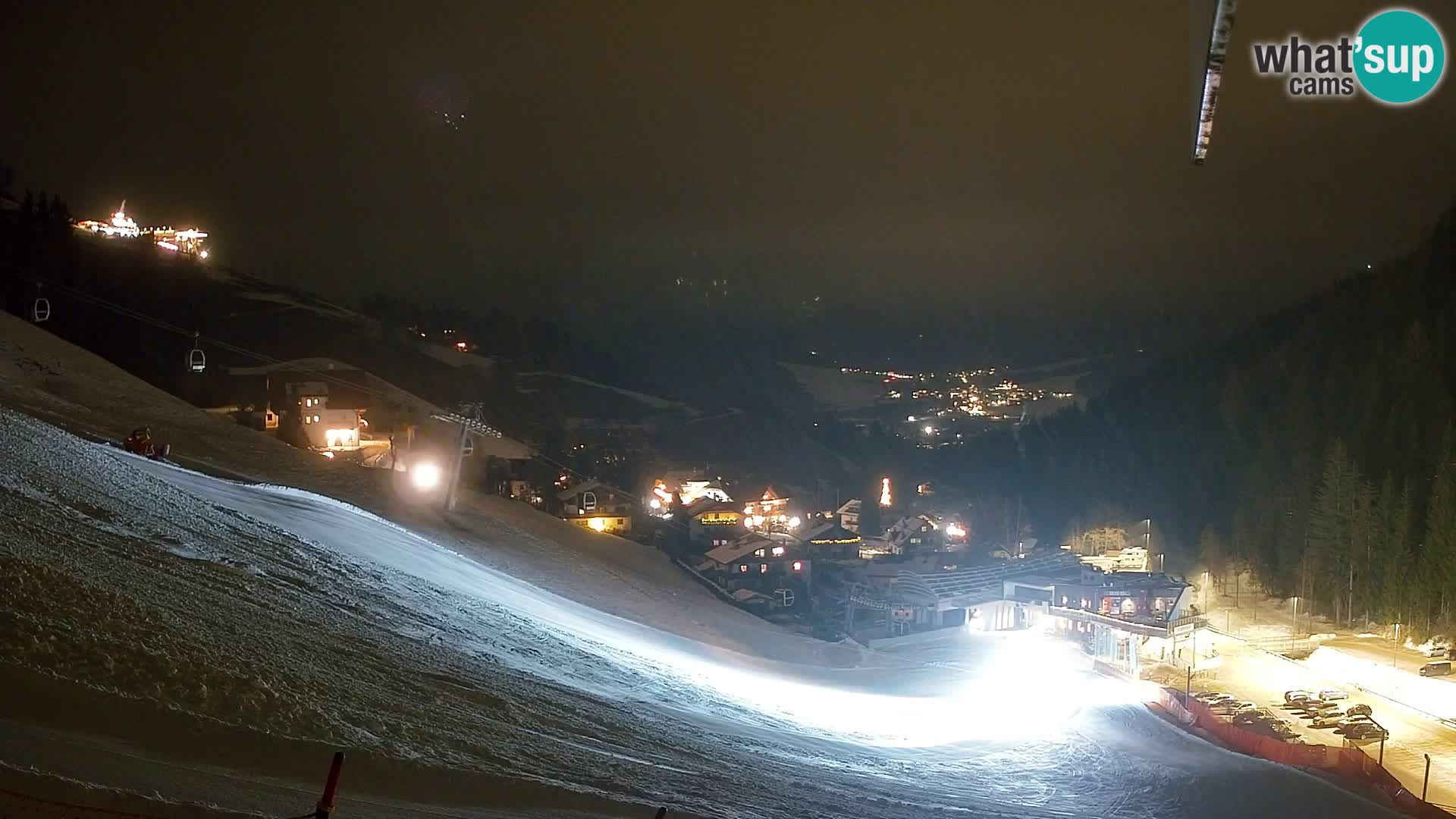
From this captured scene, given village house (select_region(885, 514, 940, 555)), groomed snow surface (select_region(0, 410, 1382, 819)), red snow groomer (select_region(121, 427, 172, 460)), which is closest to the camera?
groomed snow surface (select_region(0, 410, 1382, 819))

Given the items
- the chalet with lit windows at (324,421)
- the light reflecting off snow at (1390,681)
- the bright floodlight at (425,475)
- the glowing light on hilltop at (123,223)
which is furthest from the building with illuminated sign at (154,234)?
the light reflecting off snow at (1390,681)

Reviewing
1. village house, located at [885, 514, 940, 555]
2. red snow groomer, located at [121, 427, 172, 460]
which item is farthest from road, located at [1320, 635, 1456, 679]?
red snow groomer, located at [121, 427, 172, 460]

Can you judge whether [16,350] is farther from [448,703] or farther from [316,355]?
[316,355]

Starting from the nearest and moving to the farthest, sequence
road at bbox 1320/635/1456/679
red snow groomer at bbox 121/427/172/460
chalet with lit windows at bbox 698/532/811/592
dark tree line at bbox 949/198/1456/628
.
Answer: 1. red snow groomer at bbox 121/427/172/460
2. road at bbox 1320/635/1456/679
3. dark tree line at bbox 949/198/1456/628
4. chalet with lit windows at bbox 698/532/811/592

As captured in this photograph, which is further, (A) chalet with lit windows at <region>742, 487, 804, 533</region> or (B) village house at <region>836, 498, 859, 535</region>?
(B) village house at <region>836, 498, 859, 535</region>

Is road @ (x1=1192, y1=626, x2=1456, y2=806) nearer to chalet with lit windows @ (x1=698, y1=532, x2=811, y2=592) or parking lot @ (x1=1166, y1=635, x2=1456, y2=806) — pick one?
parking lot @ (x1=1166, y1=635, x2=1456, y2=806)

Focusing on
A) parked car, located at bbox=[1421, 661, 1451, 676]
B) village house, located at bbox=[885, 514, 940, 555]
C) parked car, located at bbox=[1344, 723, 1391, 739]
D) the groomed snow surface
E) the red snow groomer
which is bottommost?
parked car, located at bbox=[1344, 723, 1391, 739]

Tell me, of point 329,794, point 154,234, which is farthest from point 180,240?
point 329,794

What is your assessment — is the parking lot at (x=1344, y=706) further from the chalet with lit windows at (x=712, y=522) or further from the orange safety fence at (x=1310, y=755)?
the chalet with lit windows at (x=712, y=522)
